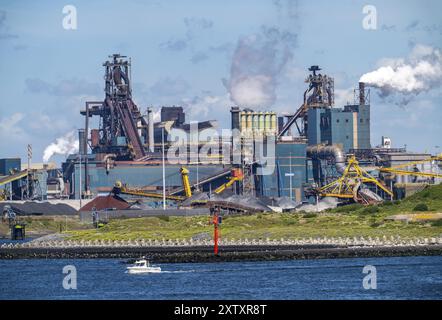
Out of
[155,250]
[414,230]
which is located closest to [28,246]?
[155,250]

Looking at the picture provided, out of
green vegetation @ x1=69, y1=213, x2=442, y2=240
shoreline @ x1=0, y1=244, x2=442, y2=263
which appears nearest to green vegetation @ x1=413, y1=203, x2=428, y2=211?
green vegetation @ x1=69, y1=213, x2=442, y2=240

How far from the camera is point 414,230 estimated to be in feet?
452

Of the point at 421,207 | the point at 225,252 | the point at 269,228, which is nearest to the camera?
the point at 225,252

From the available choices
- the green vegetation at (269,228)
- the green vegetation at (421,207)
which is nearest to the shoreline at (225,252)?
the green vegetation at (269,228)

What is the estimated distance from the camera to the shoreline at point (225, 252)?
116m

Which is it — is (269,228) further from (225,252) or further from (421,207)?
(225,252)

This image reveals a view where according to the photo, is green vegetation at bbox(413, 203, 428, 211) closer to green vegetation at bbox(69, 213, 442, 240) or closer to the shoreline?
green vegetation at bbox(69, 213, 442, 240)

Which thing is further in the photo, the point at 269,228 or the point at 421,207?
the point at 421,207

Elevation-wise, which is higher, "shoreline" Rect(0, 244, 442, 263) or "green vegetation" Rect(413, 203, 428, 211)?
"green vegetation" Rect(413, 203, 428, 211)

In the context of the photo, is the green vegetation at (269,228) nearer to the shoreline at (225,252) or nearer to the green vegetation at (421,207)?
the green vegetation at (421,207)

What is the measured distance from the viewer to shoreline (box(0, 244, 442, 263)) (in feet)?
381

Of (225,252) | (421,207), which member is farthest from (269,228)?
(225,252)

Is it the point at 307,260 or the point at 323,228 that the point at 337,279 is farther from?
the point at 323,228

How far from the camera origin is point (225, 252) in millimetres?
121625
